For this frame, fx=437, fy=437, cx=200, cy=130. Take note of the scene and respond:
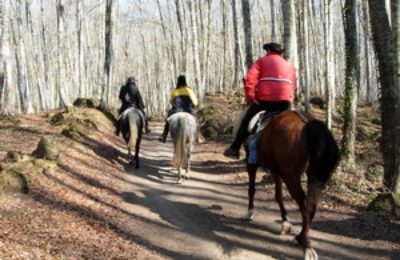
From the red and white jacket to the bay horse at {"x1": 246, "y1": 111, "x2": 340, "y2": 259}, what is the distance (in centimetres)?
83

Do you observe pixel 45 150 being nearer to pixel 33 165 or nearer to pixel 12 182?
pixel 33 165

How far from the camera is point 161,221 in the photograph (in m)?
7.93

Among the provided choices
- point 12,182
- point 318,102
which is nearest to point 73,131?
point 12,182

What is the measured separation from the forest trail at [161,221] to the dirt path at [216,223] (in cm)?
2

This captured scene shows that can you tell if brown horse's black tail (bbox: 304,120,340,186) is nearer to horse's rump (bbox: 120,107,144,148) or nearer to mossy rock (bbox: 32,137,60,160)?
mossy rock (bbox: 32,137,60,160)

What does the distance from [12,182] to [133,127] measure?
522 cm

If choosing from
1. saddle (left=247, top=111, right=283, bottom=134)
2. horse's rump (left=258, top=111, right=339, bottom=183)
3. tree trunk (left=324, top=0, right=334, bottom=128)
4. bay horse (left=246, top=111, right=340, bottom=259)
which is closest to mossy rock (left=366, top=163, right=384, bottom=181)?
tree trunk (left=324, top=0, right=334, bottom=128)

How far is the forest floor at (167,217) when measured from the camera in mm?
6246

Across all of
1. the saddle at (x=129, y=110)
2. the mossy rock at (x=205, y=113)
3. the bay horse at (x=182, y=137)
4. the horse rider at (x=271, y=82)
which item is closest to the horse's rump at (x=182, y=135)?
the bay horse at (x=182, y=137)

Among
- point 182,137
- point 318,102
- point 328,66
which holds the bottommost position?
point 182,137

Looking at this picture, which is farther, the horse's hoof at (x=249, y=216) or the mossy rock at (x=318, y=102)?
the mossy rock at (x=318, y=102)

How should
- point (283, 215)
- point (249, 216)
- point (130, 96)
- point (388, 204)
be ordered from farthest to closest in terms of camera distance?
point (130, 96) < point (249, 216) < point (388, 204) < point (283, 215)

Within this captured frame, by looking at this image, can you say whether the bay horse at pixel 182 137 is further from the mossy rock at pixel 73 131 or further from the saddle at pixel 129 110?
the mossy rock at pixel 73 131

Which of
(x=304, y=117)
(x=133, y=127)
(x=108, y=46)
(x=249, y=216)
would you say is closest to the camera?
(x=304, y=117)
